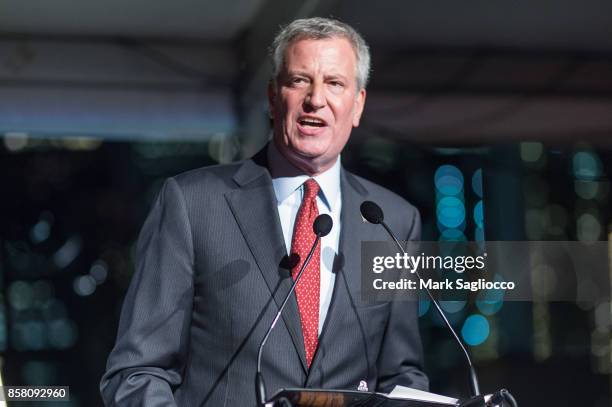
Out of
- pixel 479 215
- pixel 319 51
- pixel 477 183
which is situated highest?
pixel 319 51

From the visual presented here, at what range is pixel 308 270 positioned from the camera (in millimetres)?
2139

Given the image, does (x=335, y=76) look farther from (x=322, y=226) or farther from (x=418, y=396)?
(x=418, y=396)

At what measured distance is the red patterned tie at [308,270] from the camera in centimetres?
208

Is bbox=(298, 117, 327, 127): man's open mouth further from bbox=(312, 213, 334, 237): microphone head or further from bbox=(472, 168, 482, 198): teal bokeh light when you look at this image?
bbox=(472, 168, 482, 198): teal bokeh light

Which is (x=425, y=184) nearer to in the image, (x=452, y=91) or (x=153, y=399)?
(x=452, y=91)

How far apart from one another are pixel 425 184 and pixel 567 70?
0.60m

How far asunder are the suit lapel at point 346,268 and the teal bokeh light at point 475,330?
2.65 feet

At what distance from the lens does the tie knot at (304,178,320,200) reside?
2.20 metres

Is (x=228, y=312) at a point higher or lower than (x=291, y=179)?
lower

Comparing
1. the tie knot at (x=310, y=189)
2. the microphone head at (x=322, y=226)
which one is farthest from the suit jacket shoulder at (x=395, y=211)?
the microphone head at (x=322, y=226)

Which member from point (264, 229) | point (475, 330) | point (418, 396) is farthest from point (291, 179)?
point (475, 330)

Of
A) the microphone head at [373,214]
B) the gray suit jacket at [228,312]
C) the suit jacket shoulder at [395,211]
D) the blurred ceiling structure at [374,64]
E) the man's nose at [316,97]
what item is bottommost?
the gray suit jacket at [228,312]

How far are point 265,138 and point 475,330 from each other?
91cm

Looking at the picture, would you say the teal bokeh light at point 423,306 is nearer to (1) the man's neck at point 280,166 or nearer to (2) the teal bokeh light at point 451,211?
(2) the teal bokeh light at point 451,211
